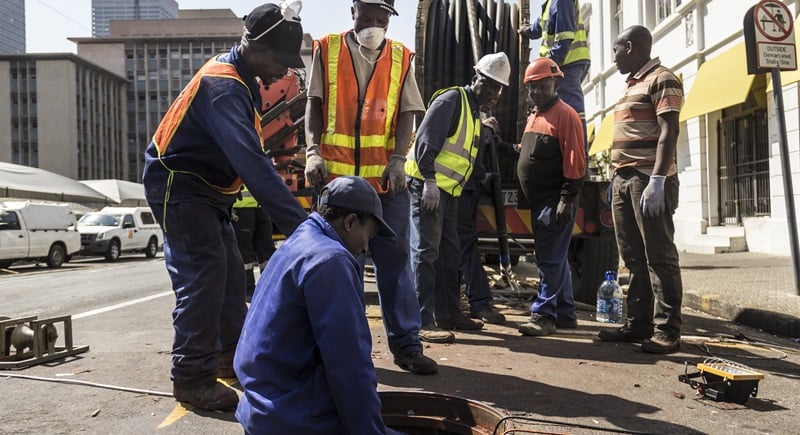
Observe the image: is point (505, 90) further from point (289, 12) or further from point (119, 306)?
point (119, 306)

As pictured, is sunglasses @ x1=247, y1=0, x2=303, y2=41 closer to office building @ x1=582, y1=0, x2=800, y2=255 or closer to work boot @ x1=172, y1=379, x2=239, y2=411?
work boot @ x1=172, y1=379, x2=239, y2=411

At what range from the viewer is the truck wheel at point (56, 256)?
17.8 meters

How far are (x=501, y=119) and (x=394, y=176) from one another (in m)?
3.45

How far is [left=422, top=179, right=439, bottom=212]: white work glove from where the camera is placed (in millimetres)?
4668

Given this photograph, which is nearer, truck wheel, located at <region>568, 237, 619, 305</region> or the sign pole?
truck wheel, located at <region>568, 237, 619, 305</region>

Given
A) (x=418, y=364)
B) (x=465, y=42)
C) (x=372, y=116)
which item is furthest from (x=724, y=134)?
(x=418, y=364)

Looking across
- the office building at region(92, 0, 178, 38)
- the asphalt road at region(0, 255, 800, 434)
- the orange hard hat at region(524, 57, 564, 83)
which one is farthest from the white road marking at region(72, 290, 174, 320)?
the office building at region(92, 0, 178, 38)

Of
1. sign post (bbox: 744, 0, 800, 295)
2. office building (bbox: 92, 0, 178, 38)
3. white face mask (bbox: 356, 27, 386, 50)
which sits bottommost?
white face mask (bbox: 356, 27, 386, 50)

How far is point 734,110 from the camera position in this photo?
13.6m

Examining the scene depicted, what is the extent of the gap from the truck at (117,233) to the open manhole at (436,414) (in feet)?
62.8

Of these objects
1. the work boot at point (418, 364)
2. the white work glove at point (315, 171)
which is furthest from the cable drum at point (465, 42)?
the work boot at point (418, 364)

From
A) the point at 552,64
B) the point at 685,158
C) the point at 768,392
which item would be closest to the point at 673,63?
the point at 685,158

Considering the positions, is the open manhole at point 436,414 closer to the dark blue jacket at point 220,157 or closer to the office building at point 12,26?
the dark blue jacket at point 220,157

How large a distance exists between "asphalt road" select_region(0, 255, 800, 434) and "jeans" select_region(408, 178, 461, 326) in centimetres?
29
